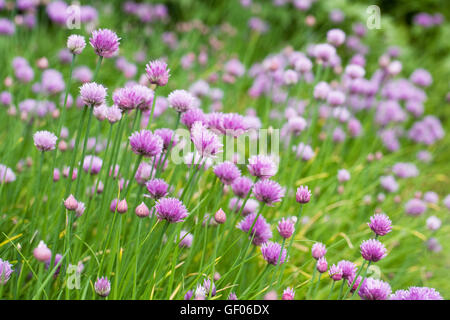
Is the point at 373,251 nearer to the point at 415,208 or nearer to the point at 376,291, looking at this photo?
the point at 376,291

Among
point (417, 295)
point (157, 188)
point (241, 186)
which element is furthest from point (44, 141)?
point (417, 295)

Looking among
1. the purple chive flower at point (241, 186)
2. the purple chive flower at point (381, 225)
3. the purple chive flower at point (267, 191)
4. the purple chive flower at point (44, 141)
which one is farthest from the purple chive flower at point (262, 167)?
the purple chive flower at point (44, 141)

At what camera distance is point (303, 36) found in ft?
10.9

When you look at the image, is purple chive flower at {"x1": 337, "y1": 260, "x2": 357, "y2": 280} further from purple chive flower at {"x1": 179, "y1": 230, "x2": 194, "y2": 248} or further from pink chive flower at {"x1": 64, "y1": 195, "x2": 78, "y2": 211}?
pink chive flower at {"x1": 64, "y1": 195, "x2": 78, "y2": 211}

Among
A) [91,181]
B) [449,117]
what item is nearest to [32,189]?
[91,181]

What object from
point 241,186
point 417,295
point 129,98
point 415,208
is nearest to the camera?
point 417,295

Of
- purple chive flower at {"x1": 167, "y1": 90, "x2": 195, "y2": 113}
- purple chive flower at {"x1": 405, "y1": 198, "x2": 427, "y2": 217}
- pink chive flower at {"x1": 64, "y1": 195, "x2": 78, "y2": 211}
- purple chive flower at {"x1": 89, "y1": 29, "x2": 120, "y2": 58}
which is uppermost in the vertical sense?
purple chive flower at {"x1": 405, "y1": 198, "x2": 427, "y2": 217}

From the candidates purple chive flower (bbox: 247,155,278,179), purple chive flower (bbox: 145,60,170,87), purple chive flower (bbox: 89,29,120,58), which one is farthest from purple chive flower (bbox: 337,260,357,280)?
purple chive flower (bbox: 89,29,120,58)

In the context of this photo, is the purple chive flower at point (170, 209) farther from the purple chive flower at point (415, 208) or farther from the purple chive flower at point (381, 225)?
the purple chive flower at point (415, 208)

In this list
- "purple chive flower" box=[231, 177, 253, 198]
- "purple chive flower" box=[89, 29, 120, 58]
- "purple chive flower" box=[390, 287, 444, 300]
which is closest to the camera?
"purple chive flower" box=[390, 287, 444, 300]

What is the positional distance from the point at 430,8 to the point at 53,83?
135 inches

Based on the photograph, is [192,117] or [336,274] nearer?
[336,274]

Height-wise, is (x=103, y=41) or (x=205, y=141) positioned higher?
(x=103, y=41)
